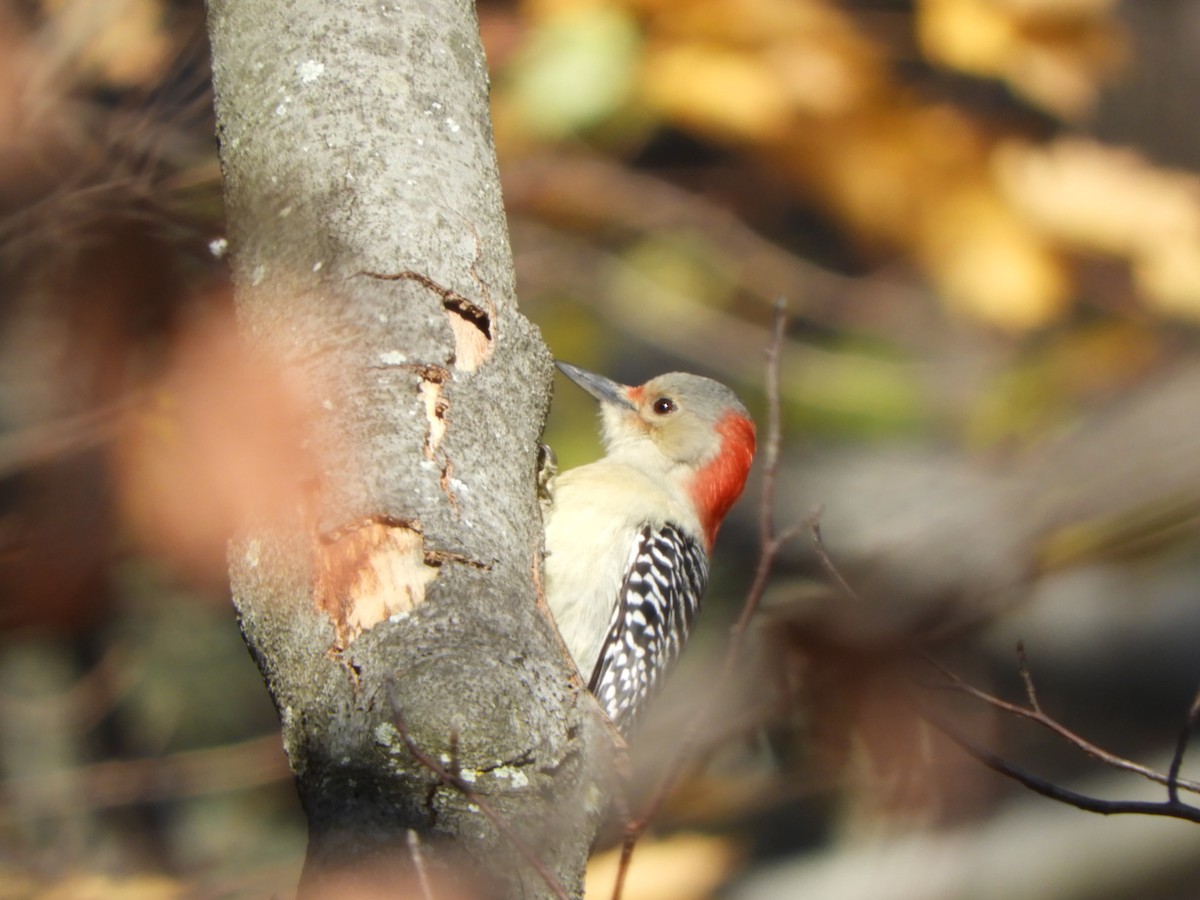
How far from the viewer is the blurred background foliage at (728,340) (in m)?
3.31

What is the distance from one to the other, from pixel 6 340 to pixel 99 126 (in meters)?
0.86

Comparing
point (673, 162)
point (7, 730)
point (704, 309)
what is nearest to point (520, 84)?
point (673, 162)

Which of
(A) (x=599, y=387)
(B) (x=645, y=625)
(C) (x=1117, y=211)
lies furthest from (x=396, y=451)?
(C) (x=1117, y=211)

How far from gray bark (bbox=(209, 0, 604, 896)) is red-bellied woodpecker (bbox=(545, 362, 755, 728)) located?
1583 mm

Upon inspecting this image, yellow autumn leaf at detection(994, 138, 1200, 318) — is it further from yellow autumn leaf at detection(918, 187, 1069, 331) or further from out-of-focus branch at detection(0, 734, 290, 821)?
out-of-focus branch at detection(0, 734, 290, 821)

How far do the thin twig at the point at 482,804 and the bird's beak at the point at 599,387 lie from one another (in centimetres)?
293

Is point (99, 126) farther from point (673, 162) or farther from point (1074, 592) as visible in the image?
point (1074, 592)

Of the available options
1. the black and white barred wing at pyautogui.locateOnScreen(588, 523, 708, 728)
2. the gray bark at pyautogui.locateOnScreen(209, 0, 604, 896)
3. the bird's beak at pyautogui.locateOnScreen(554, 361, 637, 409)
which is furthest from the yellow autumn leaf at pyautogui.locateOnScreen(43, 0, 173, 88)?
the black and white barred wing at pyautogui.locateOnScreen(588, 523, 708, 728)

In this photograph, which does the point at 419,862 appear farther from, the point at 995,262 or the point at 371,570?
the point at 995,262

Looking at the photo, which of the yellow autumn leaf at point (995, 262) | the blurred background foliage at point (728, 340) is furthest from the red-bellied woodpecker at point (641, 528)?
the yellow autumn leaf at point (995, 262)

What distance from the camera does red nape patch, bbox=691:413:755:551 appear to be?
15.5 ft

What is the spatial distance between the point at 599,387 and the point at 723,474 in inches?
21.0

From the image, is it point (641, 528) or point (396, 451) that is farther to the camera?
point (641, 528)

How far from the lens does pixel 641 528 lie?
4238 millimetres
